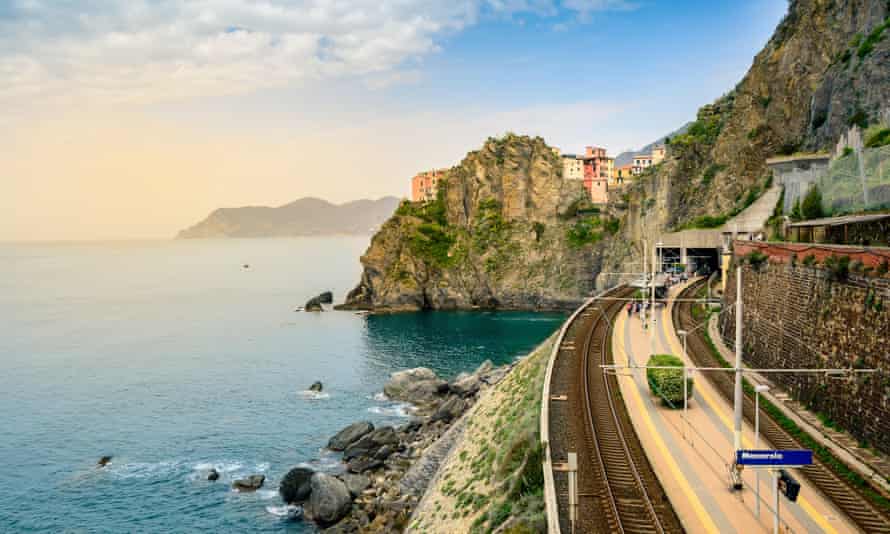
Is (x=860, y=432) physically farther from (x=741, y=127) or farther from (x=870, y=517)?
(x=741, y=127)

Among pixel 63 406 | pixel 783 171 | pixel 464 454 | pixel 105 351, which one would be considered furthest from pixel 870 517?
pixel 105 351

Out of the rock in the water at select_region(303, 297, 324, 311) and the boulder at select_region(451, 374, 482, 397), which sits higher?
the rock in the water at select_region(303, 297, 324, 311)

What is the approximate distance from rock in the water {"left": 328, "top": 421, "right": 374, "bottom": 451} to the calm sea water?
1.03 meters

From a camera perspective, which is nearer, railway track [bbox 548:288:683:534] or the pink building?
railway track [bbox 548:288:683:534]

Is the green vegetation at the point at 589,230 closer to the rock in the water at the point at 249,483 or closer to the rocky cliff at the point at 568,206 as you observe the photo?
the rocky cliff at the point at 568,206

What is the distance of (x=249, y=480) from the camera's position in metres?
35.6

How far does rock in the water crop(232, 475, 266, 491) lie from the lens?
115 ft

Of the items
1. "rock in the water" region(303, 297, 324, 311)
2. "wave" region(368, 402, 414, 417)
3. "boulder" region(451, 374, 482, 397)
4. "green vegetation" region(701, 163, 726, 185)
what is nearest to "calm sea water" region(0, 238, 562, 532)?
"wave" region(368, 402, 414, 417)

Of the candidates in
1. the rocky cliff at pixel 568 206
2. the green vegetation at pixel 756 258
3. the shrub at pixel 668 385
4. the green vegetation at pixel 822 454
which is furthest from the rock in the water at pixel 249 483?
the rocky cliff at pixel 568 206

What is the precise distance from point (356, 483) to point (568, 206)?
90726 millimetres

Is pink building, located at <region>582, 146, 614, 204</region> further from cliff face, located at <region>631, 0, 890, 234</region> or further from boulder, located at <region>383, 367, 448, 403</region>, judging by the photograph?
boulder, located at <region>383, 367, 448, 403</region>

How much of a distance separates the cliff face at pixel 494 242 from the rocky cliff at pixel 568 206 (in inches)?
7.8

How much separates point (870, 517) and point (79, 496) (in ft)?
124

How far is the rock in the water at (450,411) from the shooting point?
1766 inches
